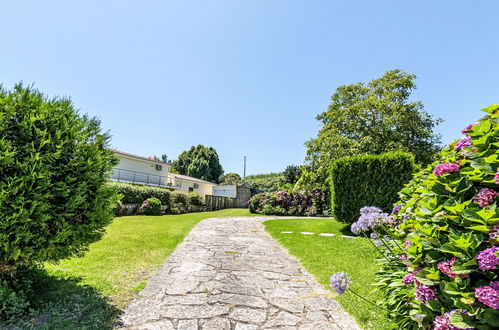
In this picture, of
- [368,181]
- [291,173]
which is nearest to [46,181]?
[368,181]

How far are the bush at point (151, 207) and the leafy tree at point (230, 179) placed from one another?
2676 cm

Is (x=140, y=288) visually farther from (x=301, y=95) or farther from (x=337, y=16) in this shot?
(x=301, y=95)

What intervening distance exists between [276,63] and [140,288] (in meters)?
10.5

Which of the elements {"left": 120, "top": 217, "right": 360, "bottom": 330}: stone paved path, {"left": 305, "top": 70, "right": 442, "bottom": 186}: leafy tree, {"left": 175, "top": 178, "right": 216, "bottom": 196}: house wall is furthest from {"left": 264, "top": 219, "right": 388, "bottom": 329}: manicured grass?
{"left": 175, "top": 178, "right": 216, "bottom": 196}: house wall

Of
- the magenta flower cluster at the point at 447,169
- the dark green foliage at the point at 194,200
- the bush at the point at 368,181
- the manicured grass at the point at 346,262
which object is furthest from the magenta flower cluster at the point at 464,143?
the dark green foliage at the point at 194,200

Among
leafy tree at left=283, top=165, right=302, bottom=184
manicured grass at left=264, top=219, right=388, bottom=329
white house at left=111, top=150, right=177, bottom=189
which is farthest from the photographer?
leafy tree at left=283, top=165, right=302, bottom=184

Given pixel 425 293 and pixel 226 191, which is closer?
pixel 425 293

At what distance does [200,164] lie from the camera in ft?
145

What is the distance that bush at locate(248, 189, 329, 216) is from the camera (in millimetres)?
15102

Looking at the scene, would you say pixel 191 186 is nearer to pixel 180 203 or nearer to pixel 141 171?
pixel 141 171

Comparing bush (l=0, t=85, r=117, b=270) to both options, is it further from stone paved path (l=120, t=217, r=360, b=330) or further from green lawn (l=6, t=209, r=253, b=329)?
stone paved path (l=120, t=217, r=360, b=330)

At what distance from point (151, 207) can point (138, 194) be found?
145 centimetres

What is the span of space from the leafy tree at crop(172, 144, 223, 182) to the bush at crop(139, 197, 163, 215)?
1099 inches

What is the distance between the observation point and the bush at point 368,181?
829 centimetres
